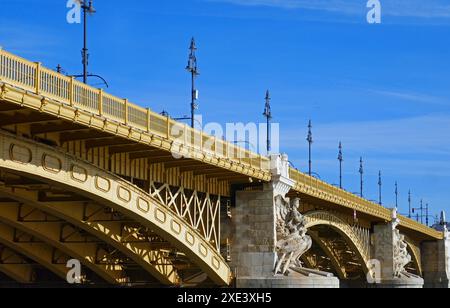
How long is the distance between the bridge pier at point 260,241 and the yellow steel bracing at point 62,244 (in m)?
6.43

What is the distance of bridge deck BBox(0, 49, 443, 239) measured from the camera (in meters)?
26.9

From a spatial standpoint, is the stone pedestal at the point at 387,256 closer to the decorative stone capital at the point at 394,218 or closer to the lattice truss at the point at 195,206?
the decorative stone capital at the point at 394,218

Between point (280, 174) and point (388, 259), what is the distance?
4074 cm

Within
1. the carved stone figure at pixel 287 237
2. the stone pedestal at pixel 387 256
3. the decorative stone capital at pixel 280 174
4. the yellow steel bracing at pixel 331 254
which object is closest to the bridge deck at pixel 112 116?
the decorative stone capital at pixel 280 174

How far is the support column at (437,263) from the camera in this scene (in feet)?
385

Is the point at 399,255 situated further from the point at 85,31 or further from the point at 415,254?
the point at 85,31

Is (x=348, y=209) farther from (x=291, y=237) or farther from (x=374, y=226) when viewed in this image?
(x=291, y=237)

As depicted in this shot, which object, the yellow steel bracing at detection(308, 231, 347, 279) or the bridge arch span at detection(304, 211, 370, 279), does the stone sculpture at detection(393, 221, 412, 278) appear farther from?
the yellow steel bracing at detection(308, 231, 347, 279)

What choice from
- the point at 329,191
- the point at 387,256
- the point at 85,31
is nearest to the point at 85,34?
the point at 85,31

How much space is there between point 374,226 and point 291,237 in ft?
133

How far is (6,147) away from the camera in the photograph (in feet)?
92.7
